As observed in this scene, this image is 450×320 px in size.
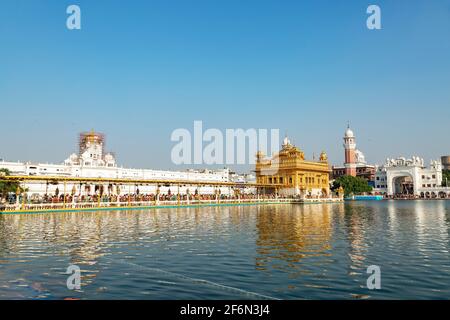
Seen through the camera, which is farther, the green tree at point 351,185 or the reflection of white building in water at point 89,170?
the green tree at point 351,185

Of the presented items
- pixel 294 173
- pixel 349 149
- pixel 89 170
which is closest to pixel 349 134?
pixel 349 149

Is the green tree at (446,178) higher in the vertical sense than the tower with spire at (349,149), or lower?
lower

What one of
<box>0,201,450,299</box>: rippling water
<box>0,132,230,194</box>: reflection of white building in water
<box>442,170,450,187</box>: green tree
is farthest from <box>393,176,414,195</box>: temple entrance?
<box>0,201,450,299</box>: rippling water

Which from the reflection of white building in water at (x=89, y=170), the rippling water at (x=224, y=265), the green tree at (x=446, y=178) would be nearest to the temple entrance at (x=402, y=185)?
the green tree at (x=446, y=178)

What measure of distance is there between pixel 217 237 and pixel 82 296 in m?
11.3

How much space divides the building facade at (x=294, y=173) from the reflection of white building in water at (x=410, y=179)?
49052 millimetres

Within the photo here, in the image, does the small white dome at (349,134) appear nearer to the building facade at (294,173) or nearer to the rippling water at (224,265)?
the building facade at (294,173)

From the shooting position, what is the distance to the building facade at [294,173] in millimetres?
89812

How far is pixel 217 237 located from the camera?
2058cm

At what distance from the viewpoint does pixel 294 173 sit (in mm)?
89625
